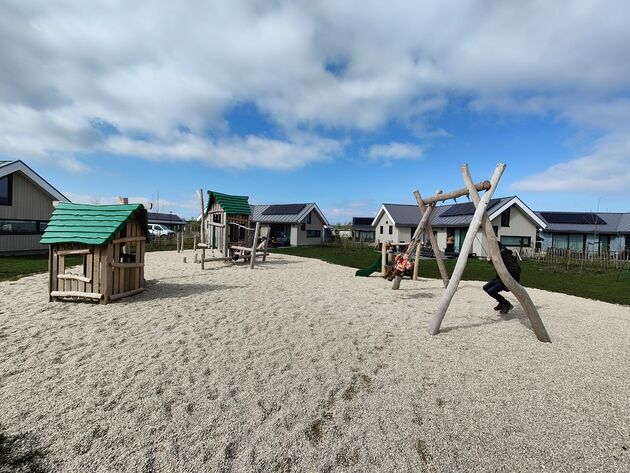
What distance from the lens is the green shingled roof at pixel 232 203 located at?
17.0m

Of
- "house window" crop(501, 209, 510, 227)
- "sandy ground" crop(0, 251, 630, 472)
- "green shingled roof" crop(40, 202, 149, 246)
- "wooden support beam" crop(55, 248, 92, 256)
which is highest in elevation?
"house window" crop(501, 209, 510, 227)

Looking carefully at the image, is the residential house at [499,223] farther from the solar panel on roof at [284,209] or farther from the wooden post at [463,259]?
the wooden post at [463,259]

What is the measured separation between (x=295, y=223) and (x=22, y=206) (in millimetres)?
20323

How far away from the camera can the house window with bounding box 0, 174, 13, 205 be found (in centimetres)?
1691

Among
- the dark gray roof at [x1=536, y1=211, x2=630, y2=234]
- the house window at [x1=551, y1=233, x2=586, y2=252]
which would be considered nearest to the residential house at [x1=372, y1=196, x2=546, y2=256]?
the dark gray roof at [x1=536, y1=211, x2=630, y2=234]

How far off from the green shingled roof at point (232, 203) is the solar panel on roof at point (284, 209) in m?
16.0

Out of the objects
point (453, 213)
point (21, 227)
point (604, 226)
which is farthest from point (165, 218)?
point (604, 226)

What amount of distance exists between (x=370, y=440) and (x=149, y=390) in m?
2.37

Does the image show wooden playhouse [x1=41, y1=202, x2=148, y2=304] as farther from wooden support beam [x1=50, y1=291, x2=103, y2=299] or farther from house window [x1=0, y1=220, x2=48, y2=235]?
house window [x1=0, y1=220, x2=48, y2=235]

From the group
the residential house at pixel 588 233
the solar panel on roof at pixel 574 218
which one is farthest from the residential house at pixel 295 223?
the solar panel on roof at pixel 574 218

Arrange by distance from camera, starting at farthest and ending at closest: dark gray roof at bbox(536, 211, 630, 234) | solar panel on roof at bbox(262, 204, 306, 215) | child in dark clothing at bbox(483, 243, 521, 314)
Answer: solar panel on roof at bbox(262, 204, 306, 215) → dark gray roof at bbox(536, 211, 630, 234) → child in dark clothing at bbox(483, 243, 521, 314)

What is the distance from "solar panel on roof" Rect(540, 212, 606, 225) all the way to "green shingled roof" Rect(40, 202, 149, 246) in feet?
115

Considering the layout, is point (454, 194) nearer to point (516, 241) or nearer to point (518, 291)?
point (518, 291)

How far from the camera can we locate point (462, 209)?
27109 millimetres
